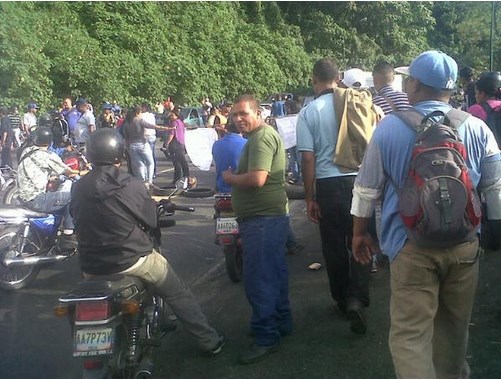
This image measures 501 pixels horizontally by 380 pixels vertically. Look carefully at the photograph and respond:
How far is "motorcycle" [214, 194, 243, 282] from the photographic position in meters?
5.92

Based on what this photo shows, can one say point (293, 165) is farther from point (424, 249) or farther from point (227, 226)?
point (424, 249)

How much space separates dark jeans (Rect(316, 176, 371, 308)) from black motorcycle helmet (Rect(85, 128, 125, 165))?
1.60 m

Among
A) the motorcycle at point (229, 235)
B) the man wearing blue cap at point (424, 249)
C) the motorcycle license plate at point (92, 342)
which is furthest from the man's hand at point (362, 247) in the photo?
the motorcycle at point (229, 235)

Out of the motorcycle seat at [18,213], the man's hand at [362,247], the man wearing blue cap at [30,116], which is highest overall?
the man's hand at [362,247]

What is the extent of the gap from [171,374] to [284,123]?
7108mm

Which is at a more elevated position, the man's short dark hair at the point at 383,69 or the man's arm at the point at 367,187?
the man's short dark hair at the point at 383,69

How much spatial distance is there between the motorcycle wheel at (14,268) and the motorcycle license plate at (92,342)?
115 inches

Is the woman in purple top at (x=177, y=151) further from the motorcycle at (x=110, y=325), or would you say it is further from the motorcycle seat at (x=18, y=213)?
the motorcycle at (x=110, y=325)

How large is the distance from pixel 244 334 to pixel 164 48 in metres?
18.5

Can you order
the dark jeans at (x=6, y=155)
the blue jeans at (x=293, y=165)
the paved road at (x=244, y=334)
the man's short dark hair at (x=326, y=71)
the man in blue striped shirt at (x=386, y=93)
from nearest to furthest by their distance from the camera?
the paved road at (x=244, y=334)
the man's short dark hair at (x=326, y=71)
the man in blue striped shirt at (x=386, y=93)
the blue jeans at (x=293, y=165)
the dark jeans at (x=6, y=155)

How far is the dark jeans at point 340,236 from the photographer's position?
15.0ft

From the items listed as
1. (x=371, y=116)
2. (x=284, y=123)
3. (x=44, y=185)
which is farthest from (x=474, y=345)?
(x=284, y=123)

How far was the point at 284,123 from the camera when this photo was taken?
10758mm

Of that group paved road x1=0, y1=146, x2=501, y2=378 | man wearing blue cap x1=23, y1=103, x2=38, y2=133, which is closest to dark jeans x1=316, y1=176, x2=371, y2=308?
paved road x1=0, y1=146, x2=501, y2=378
